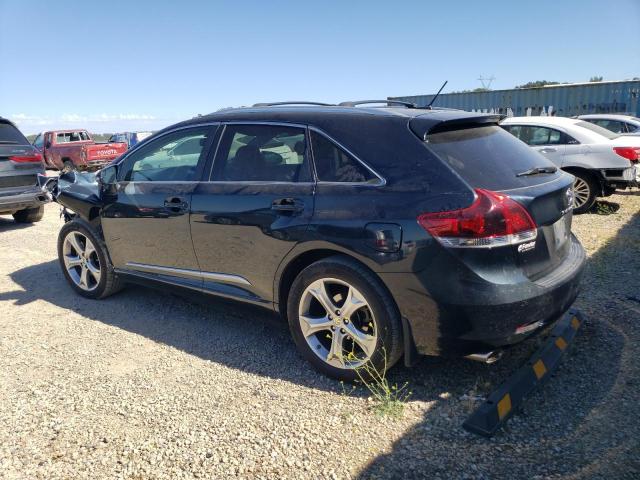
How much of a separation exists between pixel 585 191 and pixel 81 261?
304 inches

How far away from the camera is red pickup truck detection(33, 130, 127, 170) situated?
2028 centimetres

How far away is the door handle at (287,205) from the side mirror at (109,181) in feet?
6.21

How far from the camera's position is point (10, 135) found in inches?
322

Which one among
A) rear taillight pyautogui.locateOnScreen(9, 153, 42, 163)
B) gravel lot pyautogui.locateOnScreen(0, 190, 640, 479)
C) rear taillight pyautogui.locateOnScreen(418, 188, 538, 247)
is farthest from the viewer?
rear taillight pyautogui.locateOnScreen(9, 153, 42, 163)

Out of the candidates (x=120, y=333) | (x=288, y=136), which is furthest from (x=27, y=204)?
(x=288, y=136)

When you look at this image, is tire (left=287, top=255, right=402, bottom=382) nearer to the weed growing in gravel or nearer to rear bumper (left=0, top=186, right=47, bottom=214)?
the weed growing in gravel

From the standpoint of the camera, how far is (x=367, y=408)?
3.05 meters

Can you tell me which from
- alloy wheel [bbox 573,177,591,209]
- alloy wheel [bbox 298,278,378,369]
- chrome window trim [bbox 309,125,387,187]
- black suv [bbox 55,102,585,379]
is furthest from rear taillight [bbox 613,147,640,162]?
alloy wheel [bbox 298,278,378,369]

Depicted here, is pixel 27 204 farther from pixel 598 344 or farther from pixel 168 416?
pixel 598 344

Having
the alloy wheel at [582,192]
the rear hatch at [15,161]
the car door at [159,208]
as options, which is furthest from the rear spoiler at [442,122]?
the rear hatch at [15,161]

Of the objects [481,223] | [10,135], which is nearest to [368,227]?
[481,223]

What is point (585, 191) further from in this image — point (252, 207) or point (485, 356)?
point (252, 207)

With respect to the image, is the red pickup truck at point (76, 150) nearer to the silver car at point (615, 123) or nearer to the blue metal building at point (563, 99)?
the blue metal building at point (563, 99)

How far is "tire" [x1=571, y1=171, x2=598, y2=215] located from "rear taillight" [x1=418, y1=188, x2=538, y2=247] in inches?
266
